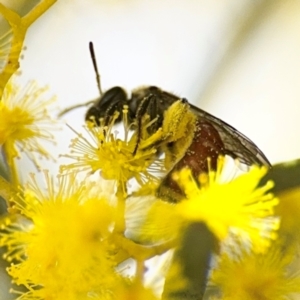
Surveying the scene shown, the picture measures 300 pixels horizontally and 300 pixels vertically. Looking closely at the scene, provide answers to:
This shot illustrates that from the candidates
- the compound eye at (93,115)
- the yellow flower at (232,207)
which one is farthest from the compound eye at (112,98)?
the yellow flower at (232,207)

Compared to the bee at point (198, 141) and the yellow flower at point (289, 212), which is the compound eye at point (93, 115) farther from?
the yellow flower at point (289, 212)

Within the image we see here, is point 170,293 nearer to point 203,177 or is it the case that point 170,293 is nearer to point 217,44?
point 203,177

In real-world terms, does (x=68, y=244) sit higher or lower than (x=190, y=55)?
lower

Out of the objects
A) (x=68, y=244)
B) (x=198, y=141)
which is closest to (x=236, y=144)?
(x=198, y=141)

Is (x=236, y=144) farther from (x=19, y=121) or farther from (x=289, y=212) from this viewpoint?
(x=19, y=121)

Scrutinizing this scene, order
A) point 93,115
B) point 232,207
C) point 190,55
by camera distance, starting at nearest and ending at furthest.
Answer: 1. point 232,207
2. point 93,115
3. point 190,55

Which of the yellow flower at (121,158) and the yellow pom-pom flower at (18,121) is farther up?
the yellow flower at (121,158)
